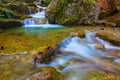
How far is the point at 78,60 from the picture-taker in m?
4.62

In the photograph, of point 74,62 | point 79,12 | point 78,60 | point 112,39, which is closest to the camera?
point 74,62

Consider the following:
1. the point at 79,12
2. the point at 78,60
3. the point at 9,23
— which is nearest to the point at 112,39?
the point at 78,60

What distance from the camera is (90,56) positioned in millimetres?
4984

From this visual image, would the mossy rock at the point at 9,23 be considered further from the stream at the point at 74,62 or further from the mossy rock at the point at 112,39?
the mossy rock at the point at 112,39

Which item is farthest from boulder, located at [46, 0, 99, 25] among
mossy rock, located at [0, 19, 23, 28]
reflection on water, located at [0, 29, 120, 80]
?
reflection on water, located at [0, 29, 120, 80]

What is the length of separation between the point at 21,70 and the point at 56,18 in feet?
23.8

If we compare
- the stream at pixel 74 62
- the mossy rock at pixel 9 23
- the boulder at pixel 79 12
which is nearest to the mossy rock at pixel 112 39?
the stream at pixel 74 62

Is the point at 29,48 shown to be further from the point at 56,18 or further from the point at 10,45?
the point at 56,18

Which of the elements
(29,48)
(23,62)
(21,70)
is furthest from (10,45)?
(21,70)

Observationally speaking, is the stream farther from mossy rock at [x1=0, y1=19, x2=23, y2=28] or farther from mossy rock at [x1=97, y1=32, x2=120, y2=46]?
mossy rock at [x1=0, y1=19, x2=23, y2=28]

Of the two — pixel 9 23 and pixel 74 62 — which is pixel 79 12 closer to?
pixel 9 23

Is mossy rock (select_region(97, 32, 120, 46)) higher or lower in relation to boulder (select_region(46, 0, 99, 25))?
lower

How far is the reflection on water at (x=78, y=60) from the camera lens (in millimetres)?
3885

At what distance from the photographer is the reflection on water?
3885mm
